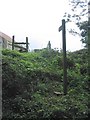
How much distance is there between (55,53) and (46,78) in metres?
2.71

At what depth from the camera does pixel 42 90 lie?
845cm

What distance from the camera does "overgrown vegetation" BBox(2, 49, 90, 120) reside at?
7172 millimetres

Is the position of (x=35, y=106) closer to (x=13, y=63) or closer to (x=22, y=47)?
(x=13, y=63)

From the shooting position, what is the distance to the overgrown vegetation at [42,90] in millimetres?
7172

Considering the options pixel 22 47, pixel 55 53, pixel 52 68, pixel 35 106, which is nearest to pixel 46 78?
pixel 52 68

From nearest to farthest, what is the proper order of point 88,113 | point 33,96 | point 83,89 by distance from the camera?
1. point 88,113
2. point 33,96
3. point 83,89

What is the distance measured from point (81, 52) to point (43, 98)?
4.02m

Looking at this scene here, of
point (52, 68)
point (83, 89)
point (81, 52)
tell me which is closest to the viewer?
point (83, 89)

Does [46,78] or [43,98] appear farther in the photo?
[46,78]

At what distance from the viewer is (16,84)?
26.1ft

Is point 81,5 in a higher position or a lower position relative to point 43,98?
higher

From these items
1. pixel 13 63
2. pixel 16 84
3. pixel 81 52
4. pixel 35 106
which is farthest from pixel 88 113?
pixel 81 52

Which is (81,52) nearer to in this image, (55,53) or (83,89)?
(55,53)

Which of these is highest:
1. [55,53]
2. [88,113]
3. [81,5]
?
[81,5]
